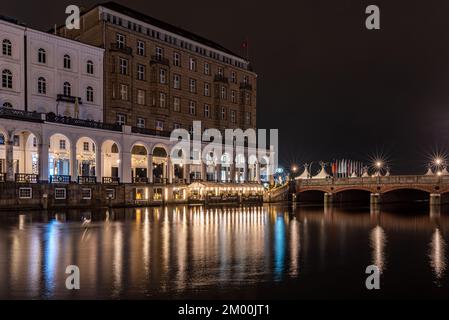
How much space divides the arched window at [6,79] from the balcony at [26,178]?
41.3ft

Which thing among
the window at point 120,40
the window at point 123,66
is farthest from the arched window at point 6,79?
the window at point 120,40

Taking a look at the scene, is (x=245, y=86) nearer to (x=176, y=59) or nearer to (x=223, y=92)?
(x=223, y=92)

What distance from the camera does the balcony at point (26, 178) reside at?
51369 millimetres

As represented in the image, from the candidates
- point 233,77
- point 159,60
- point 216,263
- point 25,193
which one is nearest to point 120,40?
point 159,60

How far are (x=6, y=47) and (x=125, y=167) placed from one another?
2253cm

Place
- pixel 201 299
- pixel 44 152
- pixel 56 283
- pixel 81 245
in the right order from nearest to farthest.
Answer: pixel 201 299 → pixel 56 283 → pixel 81 245 → pixel 44 152

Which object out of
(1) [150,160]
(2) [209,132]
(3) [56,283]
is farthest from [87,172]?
(3) [56,283]

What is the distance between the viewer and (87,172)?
6562cm

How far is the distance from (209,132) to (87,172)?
89.4ft

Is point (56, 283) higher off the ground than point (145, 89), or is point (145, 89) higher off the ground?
point (145, 89)

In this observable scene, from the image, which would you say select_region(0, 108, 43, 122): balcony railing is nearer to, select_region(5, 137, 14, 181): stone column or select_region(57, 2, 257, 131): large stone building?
select_region(5, 137, 14, 181): stone column

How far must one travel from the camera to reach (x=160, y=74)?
7438cm
